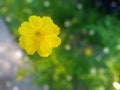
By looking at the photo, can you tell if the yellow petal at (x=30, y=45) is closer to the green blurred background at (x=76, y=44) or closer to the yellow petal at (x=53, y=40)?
the yellow petal at (x=53, y=40)

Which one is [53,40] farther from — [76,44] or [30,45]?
[76,44]

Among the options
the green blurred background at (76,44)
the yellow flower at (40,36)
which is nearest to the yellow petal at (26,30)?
the yellow flower at (40,36)

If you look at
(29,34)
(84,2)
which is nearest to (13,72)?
(84,2)

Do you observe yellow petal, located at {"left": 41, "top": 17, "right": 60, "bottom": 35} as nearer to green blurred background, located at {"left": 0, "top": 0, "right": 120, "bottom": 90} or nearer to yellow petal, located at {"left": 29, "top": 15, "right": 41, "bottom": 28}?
yellow petal, located at {"left": 29, "top": 15, "right": 41, "bottom": 28}

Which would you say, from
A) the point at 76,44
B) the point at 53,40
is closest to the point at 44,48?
the point at 53,40

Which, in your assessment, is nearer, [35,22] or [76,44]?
[35,22]
